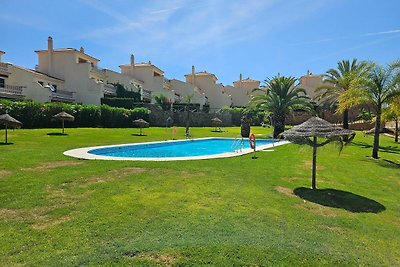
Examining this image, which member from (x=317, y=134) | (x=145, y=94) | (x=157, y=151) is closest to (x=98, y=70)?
(x=145, y=94)

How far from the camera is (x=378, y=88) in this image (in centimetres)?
1791

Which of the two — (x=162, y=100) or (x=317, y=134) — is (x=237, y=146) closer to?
(x=317, y=134)

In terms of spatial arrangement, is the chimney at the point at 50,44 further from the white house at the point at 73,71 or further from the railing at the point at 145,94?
the railing at the point at 145,94

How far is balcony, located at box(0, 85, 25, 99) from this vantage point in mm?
33188

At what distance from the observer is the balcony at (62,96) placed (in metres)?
37.4

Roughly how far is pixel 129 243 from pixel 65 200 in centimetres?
283

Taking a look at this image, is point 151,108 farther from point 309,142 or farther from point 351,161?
point 309,142

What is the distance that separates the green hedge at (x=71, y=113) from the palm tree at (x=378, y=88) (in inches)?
910

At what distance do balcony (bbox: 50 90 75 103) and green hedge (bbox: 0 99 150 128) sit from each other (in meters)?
6.84

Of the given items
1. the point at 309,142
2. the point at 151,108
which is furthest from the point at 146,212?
the point at 151,108

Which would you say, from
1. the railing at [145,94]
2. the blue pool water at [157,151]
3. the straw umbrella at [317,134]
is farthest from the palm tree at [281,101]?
the railing at [145,94]

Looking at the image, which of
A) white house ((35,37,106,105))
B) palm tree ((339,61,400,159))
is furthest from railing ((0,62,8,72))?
palm tree ((339,61,400,159))

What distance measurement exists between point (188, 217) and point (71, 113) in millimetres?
27591

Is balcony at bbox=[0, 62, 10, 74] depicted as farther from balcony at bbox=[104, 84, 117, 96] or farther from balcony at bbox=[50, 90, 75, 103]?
balcony at bbox=[104, 84, 117, 96]
